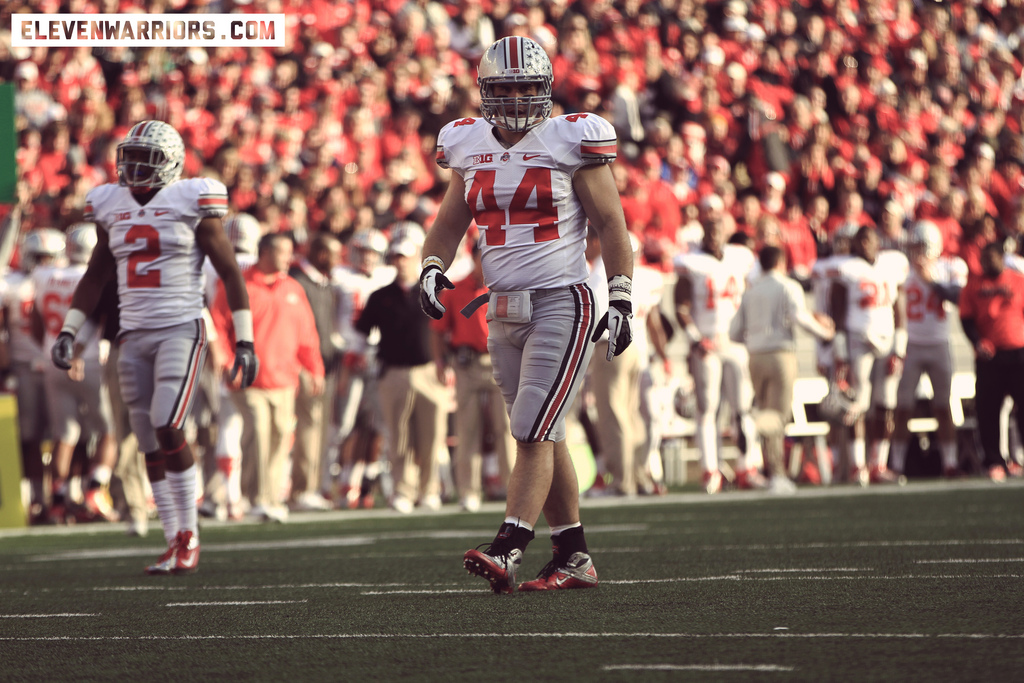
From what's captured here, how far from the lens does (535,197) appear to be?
18.0 ft

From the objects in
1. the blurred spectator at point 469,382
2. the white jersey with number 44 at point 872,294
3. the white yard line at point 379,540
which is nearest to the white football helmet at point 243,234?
the blurred spectator at point 469,382

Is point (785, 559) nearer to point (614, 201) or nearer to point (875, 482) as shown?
point (614, 201)

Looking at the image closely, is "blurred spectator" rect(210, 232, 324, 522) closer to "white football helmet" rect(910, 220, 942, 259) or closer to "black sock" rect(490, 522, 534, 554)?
"white football helmet" rect(910, 220, 942, 259)

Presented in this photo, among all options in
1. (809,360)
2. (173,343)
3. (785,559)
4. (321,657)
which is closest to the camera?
(321,657)

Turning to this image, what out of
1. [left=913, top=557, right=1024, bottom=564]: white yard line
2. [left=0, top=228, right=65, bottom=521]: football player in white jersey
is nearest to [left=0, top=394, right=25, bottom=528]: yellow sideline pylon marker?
[left=0, top=228, right=65, bottom=521]: football player in white jersey

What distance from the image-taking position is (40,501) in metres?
11.8

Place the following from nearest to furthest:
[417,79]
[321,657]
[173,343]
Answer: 1. [321,657]
2. [173,343]
3. [417,79]

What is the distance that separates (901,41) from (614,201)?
1672cm

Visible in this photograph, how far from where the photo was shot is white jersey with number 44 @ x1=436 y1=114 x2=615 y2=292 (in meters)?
5.47

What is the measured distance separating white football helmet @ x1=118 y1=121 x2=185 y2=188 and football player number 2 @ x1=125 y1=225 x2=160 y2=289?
0.21 metres

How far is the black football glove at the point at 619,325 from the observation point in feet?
17.0

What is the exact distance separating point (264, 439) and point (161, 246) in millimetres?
4077

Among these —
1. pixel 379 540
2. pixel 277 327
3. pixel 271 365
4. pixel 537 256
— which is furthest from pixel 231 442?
pixel 537 256

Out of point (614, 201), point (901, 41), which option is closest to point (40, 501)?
point (614, 201)
